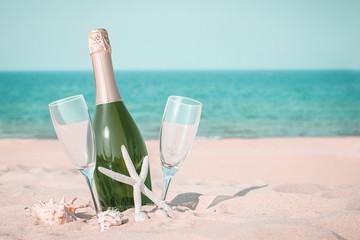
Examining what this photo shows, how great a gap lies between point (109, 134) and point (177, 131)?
1.42ft

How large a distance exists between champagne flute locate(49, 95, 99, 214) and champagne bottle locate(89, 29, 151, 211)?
0.93ft

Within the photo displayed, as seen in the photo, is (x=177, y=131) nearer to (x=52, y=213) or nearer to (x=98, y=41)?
(x=98, y=41)

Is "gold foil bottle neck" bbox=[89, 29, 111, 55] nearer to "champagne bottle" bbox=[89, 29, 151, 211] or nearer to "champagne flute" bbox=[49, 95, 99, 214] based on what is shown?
"champagne bottle" bbox=[89, 29, 151, 211]

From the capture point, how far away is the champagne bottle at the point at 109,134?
5.96 ft

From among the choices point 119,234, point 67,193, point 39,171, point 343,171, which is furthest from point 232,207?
point 343,171

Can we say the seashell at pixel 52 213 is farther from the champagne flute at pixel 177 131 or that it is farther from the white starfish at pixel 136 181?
the champagne flute at pixel 177 131

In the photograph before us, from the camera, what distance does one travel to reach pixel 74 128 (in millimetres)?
1544

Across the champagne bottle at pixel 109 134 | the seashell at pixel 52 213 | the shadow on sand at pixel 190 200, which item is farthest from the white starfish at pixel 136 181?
the shadow on sand at pixel 190 200

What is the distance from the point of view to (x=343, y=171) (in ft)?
16.6

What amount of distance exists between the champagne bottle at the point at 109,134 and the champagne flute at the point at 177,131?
259 mm

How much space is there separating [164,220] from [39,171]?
2.90m

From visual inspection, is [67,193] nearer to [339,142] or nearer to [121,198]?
[121,198]

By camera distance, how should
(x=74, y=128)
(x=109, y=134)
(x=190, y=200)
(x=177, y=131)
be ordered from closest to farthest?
(x=74, y=128)
(x=177, y=131)
(x=109, y=134)
(x=190, y=200)

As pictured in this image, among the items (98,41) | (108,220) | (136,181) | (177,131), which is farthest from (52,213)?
(98,41)
